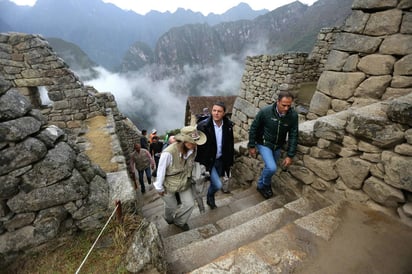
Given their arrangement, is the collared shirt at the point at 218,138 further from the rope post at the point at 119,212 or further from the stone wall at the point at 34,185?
the stone wall at the point at 34,185

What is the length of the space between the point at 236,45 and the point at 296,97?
8780cm

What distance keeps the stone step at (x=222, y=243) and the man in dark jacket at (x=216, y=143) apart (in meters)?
1.13

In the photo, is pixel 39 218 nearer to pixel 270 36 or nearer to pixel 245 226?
pixel 245 226

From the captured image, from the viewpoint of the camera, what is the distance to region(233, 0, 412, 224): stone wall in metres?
2.14

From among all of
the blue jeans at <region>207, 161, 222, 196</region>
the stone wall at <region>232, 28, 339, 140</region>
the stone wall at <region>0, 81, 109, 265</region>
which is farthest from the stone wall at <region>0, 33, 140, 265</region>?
the stone wall at <region>232, 28, 339, 140</region>

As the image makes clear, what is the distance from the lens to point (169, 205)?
2932 mm

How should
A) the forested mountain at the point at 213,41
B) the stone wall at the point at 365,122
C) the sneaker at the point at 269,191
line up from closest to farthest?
the stone wall at the point at 365,122, the sneaker at the point at 269,191, the forested mountain at the point at 213,41

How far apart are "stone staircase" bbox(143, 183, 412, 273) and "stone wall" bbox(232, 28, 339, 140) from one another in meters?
4.91

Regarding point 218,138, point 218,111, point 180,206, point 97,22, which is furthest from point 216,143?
point 97,22

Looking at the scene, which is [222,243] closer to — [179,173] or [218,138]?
[179,173]

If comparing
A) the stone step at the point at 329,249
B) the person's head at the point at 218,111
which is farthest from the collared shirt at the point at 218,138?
the stone step at the point at 329,249

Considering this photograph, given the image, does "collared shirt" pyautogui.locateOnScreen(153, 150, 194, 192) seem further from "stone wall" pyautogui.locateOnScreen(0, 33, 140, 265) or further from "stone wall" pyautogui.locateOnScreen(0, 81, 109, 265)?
"stone wall" pyautogui.locateOnScreen(0, 81, 109, 265)

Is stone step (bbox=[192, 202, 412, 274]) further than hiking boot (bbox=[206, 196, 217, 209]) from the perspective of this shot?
No

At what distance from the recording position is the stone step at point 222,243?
2002 mm
